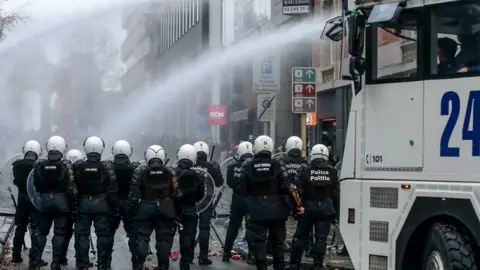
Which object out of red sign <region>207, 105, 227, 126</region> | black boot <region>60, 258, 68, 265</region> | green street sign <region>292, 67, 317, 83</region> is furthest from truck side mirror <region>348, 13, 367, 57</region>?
red sign <region>207, 105, 227, 126</region>

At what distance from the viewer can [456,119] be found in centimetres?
682

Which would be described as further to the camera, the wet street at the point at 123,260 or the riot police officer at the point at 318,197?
the wet street at the point at 123,260

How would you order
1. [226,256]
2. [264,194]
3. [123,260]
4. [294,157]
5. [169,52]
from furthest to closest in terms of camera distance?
[169,52], [123,260], [226,256], [294,157], [264,194]

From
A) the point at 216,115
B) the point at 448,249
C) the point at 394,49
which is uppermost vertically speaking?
the point at 216,115

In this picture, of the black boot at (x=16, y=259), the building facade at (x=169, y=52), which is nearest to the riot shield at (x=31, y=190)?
the black boot at (x=16, y=259)

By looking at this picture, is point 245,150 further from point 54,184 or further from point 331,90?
point 331,90

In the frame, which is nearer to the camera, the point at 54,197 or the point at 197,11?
the point at 54,197

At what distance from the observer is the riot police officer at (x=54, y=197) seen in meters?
10.8

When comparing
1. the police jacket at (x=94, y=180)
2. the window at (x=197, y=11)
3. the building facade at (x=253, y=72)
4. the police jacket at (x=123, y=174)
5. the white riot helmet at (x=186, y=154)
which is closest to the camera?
the police jacket at (x=94, y=180)

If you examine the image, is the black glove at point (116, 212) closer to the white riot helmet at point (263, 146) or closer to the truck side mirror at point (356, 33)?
the white riot helmet at point (263, 146)

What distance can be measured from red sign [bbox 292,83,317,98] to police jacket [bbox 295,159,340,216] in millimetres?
5187

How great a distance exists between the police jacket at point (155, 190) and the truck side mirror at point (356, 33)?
12.3ft

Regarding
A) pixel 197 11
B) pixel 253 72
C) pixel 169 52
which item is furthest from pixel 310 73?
pixel 169 52

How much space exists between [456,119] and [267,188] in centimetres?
375
